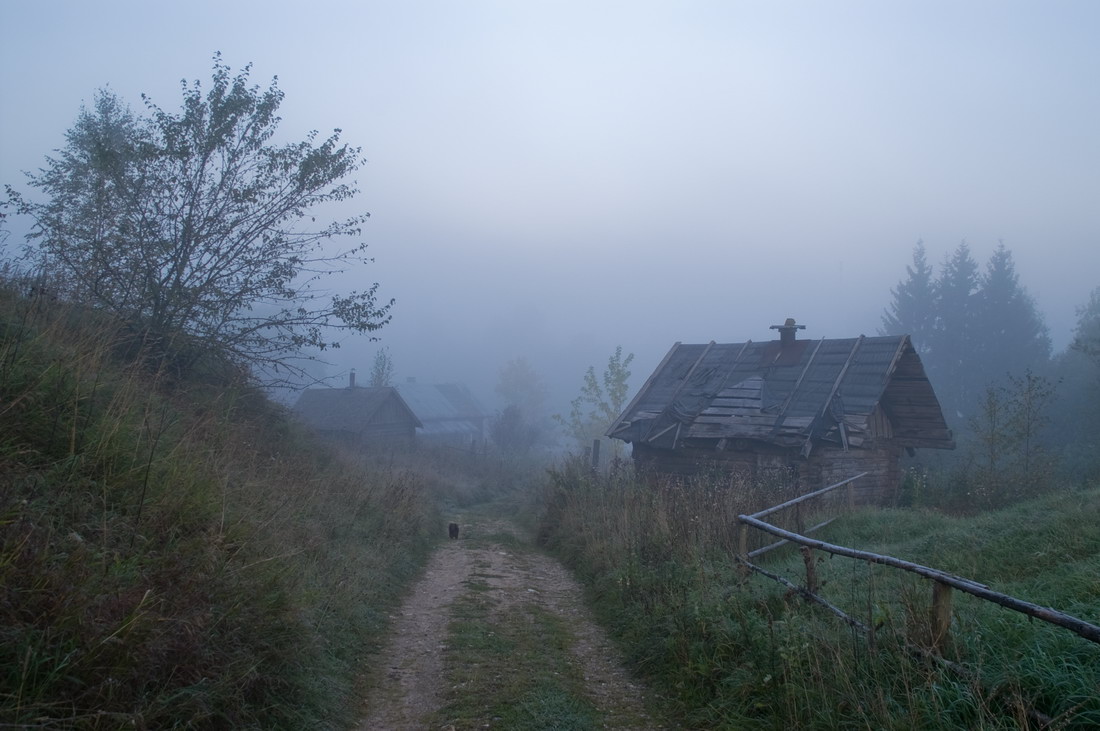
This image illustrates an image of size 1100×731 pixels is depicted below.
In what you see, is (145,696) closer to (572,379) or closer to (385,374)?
(385,374)

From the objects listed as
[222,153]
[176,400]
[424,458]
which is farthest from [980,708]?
[424,458]

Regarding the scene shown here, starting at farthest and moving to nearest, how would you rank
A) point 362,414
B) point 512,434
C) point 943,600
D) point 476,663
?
1. point 512,434
2. point 362,414
3. point 476,663
4. point 943,600

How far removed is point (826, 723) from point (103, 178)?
39.3 ft

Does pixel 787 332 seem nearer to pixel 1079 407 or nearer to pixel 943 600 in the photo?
pixel 943 600

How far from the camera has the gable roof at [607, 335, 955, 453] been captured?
Answer: 1750cm

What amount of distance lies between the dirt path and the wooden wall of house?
22.1ft

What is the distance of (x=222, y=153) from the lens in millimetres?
11922

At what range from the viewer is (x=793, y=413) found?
17781 millimetres

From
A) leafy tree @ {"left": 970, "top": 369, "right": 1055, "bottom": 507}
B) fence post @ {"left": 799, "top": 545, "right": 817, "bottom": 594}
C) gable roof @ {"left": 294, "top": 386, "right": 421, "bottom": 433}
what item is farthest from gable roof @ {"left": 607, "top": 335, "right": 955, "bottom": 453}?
gable roof @ {"left": 294, "top": 386, "right": 421, "bottom": 433}

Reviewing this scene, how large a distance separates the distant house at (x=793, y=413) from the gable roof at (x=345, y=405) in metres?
23.1

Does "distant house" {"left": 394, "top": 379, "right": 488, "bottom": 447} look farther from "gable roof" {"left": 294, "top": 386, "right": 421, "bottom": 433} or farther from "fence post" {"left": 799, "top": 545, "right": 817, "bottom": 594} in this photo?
"fence post" {"left": 799, "top": 545, "right": 817, "bottom": 594}

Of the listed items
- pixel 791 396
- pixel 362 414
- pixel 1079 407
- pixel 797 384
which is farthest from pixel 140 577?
pixel 1079 407

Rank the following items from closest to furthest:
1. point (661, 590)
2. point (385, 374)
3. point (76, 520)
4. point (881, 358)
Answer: point (76, 520) < point (661, 590) < point (881, 358) < point (385, 374)

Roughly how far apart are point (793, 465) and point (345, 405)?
98.3 ft
